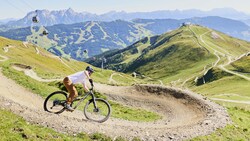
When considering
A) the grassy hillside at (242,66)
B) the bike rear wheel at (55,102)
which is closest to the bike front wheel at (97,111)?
the bike rear wheel at (55,102)

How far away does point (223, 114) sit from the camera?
1200 inches

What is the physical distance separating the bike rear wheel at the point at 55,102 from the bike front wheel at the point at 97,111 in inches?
78.7

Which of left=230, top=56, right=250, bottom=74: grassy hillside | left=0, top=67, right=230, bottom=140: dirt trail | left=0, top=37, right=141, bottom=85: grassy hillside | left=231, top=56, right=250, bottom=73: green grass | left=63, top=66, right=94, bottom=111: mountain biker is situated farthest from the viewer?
left=230, top=56, right=250, bottom=74: grassy hillside

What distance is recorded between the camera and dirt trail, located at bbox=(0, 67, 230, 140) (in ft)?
70.2

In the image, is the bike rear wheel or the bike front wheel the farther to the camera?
the bike rear wheel

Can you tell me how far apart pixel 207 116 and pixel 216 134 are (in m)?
5.54

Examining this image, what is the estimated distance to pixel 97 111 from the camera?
24016 mm

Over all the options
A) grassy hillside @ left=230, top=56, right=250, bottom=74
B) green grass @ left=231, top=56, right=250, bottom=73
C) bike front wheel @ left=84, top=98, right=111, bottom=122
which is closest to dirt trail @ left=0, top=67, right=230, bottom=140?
bike front wheel @ left=84, top=98, right=111, bottom=122

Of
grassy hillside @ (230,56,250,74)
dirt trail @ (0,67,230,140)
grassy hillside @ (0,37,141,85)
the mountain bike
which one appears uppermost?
the mountain bike

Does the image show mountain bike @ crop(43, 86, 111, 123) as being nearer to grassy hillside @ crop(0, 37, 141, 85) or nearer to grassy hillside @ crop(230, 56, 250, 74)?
grassy hillside @ crop(0, 37, 141, 85)

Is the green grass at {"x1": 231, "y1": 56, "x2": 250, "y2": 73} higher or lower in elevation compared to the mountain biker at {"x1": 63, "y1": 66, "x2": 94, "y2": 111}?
lower

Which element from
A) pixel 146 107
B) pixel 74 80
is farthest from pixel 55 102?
pixel 146 107

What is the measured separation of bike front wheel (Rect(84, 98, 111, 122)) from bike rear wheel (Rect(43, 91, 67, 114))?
200 centimetres

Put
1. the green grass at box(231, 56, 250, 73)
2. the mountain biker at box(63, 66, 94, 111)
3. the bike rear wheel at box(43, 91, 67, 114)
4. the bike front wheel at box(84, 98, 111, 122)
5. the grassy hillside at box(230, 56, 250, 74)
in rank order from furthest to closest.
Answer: the grassy hillside at box(230, 56, 250, 74), the green grass at box(231, 56, 250, 73), the bike rear wheel at box(43, 91, 67, 114), the bike front wheel at box(84, 98, 111, 122), the mountain biker at box(63, 66, 94, 111)
